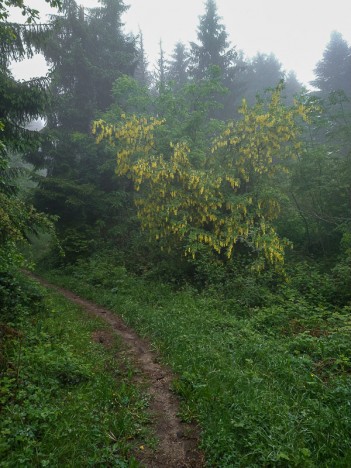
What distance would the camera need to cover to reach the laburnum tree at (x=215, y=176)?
1173cm

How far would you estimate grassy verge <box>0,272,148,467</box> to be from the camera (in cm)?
384

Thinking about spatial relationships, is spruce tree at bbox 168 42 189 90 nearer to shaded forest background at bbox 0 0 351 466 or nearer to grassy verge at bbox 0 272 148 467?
shaded forest background at bbox 0 0 351 466

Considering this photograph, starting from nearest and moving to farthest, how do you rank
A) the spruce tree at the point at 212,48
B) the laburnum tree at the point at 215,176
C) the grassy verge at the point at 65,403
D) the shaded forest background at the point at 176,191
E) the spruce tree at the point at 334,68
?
1. the grassy verge at the point at 65,403
2. the shaded forest background at the point at 176,191
3. the laburnum tree at the point at 215,176
4. the spruce tree at the point at 212,48
5. the spruce tree at the point at 334,68

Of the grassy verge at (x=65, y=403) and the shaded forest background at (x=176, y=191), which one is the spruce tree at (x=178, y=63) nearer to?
the shaded forest background at (x=176, y=191)

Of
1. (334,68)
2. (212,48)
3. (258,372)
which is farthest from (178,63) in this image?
(258,372)

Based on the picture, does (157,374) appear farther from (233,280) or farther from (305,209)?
(305,209)

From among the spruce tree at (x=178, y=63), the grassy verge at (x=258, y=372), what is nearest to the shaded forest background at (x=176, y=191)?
the grassy verge at (x=258, y=372)

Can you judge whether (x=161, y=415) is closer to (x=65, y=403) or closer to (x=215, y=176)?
(x=65, y=403)

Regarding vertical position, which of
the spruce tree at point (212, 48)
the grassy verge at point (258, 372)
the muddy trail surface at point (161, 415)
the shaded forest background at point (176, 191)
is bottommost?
the muddy trail surface at point (161, 415)

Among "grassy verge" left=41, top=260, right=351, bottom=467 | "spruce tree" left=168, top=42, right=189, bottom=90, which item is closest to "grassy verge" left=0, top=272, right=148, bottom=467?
"grassy verge" left=41, top=260, right=351, bottom=467

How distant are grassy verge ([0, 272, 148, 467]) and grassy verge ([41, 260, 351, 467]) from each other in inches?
39.0

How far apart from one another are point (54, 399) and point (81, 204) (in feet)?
41.4

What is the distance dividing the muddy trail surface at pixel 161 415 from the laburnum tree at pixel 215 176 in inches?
187

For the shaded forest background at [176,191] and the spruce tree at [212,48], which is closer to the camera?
the shaded forest background at [176,191]
